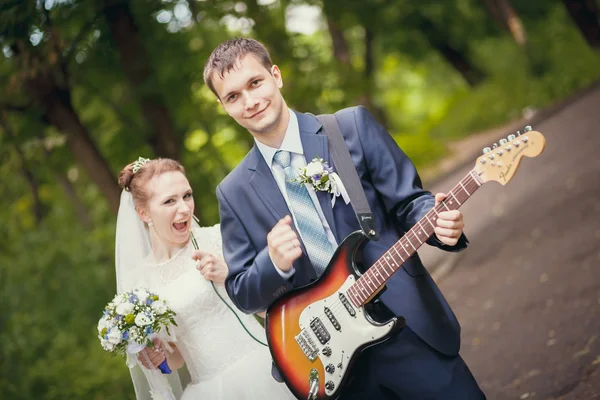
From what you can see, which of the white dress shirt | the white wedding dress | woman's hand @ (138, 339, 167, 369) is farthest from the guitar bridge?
woman's hand @ (138, 339, 167, 369)

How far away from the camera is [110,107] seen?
456 inches

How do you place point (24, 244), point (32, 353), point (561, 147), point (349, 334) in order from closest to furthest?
point (349, 334) → point (32, 353) → point (561, 147) → point (24, 244)

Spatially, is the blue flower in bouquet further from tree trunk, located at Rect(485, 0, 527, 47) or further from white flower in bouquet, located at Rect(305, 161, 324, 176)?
tree trunk, located at Rect(485, 0, 527, 47)

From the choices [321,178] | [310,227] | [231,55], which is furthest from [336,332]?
[231,55]

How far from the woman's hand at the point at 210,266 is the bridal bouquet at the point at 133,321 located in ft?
1.19

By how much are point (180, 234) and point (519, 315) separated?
4185 mm

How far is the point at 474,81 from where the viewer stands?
969 inches

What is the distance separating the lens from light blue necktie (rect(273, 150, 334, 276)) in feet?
9.95

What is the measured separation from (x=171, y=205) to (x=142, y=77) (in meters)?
5.95

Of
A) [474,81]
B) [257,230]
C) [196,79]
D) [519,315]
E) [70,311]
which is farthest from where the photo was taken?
[474,81]

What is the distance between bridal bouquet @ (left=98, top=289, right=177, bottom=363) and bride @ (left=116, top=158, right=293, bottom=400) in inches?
6.4

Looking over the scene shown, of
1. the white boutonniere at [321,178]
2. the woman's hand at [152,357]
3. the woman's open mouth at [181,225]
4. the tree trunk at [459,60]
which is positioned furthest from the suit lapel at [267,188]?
the tree trunk at [459,60]

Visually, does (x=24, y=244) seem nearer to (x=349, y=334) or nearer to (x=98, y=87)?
(x=98, y=87)

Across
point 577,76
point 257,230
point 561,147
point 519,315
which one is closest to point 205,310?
point 257,230
